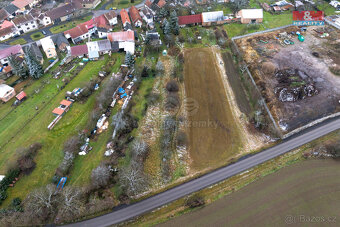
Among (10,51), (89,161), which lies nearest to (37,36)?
(10,51)

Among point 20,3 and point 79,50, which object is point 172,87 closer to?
point 79,50

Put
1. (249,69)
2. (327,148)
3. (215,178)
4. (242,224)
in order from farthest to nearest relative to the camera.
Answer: (249,69)
(327,148)
(215,178)
(242,224)

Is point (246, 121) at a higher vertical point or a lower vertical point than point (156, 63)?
lower

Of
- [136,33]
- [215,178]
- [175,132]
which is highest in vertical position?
[136,33]

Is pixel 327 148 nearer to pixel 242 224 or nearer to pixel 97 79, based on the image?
pixel 242 224

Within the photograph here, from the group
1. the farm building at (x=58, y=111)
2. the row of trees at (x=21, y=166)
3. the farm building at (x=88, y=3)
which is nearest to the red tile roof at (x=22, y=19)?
the farm building at (x=88, y=3)

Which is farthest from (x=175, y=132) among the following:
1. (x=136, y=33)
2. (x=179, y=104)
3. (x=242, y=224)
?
(x=136, y=33)

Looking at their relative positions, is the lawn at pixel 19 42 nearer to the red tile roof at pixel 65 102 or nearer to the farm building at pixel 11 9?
the farm building at pixel 11 9
